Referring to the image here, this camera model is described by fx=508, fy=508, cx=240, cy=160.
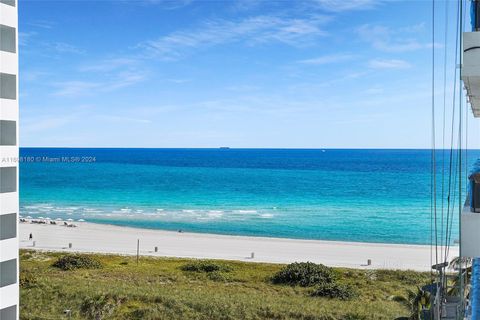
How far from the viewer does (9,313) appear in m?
15.7

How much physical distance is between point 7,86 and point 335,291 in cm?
1655

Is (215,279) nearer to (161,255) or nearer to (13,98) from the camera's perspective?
(161,255)

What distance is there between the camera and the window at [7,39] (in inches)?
616

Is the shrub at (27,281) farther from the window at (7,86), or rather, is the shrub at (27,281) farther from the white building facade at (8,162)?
the window at (7,86)

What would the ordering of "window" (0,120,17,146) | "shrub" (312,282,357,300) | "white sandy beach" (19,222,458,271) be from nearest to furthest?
"window" (0,120,17,146)
"shrub" (312,282,357,300)
"white sandy beach" (19,222,458,271)

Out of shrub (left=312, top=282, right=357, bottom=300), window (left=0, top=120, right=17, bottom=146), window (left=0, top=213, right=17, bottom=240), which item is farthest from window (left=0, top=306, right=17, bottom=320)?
shrub (left=312, top=282, right=357, bottom=300)

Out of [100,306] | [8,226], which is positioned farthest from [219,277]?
[8,226]

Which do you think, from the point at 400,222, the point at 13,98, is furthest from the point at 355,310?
the point at 400,222

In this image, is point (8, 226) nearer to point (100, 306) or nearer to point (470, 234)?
point (100, 306)

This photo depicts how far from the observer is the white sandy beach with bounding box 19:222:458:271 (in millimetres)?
36000

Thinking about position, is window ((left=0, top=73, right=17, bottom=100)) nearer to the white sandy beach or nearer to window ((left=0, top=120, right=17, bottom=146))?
window ((left=0, top=120, right=17, bottom=146))

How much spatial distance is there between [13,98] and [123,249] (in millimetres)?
25820

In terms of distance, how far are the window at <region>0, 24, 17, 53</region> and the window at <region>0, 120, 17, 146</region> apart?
7.43ft

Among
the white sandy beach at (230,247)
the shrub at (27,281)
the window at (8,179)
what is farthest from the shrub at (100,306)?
the white sandy beach at (230,247)
